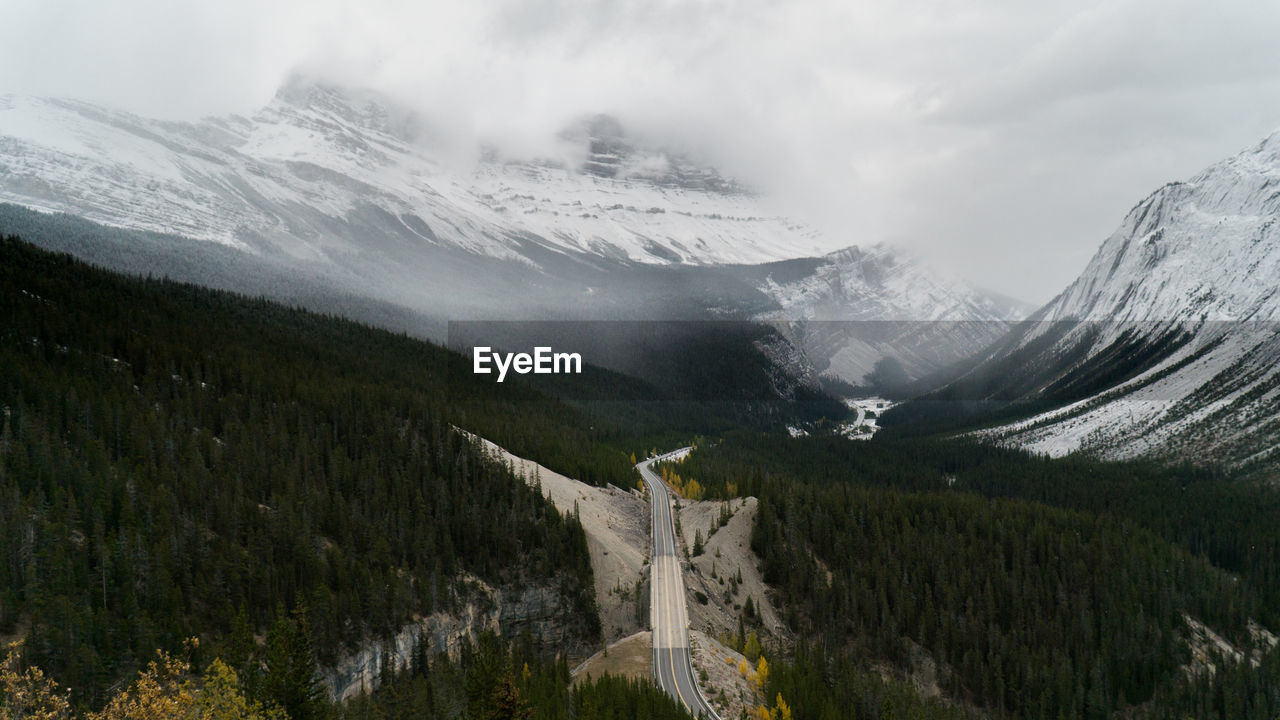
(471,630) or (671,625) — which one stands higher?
(671,625)

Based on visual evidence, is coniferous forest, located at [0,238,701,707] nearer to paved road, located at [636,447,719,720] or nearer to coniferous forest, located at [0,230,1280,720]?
coniferous forest, located at [0,230,1280,720]

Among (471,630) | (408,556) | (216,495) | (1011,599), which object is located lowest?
(1011,599)

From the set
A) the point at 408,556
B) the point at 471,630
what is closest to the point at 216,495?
the point at 408,556

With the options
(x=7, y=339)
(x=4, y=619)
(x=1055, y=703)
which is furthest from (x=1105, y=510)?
(x=7, y=339)

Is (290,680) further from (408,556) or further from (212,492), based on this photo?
(212,492)

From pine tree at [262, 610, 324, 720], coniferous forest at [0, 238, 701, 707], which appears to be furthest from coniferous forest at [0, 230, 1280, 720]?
coniferous forest at [0, 238, 701, 707]

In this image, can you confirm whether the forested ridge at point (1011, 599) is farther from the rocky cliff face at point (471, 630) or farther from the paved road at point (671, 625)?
the rocky cliff face at point (471, 630)
